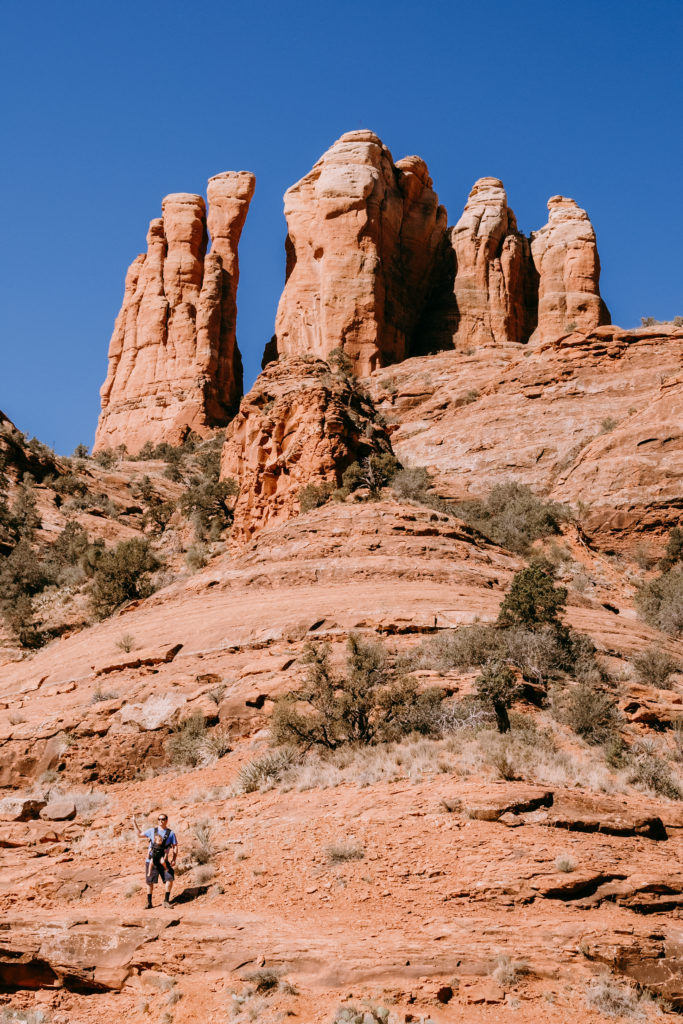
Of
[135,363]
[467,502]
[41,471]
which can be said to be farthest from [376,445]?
[135,363]

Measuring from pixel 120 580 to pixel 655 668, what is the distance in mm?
16220

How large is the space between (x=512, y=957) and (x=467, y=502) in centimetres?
2720

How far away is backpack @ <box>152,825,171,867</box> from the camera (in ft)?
25.9

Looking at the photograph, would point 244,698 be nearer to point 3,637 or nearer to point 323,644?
point 323,644

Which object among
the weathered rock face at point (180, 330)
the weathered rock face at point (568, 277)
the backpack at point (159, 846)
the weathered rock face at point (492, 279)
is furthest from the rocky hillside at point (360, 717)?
the weathered rock face at point (180, 330)

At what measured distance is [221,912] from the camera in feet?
24.0

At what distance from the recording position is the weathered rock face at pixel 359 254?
53.3 m

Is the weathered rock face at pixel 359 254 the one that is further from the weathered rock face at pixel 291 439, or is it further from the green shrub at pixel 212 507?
the weathered rock face at pixel 291 439

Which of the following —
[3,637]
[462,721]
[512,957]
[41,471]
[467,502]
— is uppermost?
[41,471]

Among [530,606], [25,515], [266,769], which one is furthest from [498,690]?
[25,515]

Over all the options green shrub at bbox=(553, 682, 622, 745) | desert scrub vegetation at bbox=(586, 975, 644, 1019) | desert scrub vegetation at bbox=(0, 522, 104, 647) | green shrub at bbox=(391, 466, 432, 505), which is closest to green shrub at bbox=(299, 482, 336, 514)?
green shrub at bbox=(391, 466, 432, 505)

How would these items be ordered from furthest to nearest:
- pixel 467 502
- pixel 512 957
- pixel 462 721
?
pixel 467 502, pixel 462 721, pixel 512 957

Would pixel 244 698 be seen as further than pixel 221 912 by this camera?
Yes

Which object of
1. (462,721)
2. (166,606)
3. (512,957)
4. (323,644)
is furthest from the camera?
(166,606)
